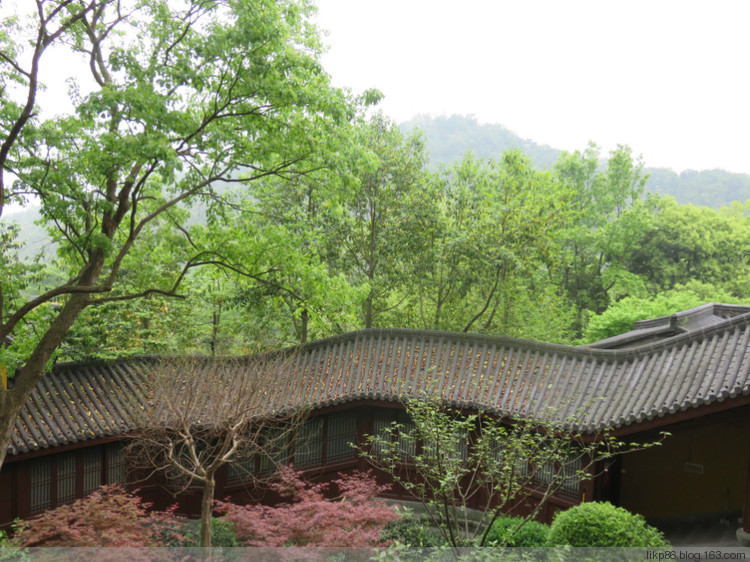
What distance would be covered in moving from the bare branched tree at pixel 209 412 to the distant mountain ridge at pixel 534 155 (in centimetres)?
3651

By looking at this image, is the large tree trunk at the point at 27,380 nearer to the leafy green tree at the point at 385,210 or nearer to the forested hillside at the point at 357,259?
the forested hillside at the point at 357,259

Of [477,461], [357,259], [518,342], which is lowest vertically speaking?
[477,461]

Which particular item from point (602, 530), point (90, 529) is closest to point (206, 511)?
point (90, 529)

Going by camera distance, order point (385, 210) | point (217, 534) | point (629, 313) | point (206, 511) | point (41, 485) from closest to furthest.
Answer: point (206, 511) < point (217, 534) < point (41, 485) < point (385, 210) < point (629, 313)

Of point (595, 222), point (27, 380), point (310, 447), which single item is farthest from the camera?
point (595, 222)

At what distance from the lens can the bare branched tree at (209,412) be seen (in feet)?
33.3

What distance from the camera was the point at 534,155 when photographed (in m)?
64.6

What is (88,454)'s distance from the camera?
10.7 metres

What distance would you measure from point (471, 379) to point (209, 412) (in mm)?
4864

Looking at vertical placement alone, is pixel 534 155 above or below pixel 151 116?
above

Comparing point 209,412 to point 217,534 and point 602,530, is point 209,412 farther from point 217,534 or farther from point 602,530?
point 602,530

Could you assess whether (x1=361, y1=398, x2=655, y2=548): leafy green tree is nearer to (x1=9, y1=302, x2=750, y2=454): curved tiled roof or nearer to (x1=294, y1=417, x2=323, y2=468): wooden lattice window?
(x1=9, y1=302, x2=750, y2=454): curved tiled roof

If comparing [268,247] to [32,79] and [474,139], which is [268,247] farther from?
[474,139]

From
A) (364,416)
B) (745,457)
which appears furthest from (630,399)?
(364,416)
